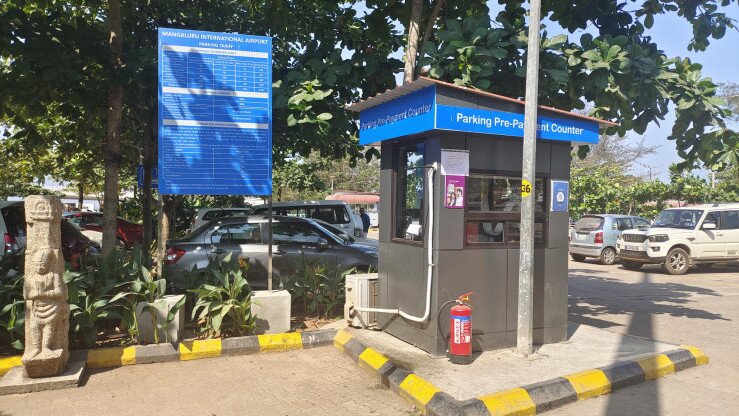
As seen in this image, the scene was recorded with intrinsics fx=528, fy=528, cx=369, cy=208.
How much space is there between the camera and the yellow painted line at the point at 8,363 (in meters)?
5.17

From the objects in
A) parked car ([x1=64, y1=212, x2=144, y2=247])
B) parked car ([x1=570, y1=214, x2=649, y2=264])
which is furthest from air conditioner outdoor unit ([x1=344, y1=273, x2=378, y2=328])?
parked car ([x1=64, y1=212, x2=144, y2=247])

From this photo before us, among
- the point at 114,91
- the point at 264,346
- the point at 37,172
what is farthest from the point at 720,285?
the point at 37,172

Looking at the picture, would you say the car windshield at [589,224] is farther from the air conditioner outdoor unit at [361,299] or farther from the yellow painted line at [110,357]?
the yellow painted line at [110,357]

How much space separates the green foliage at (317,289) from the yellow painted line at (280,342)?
1.26 m

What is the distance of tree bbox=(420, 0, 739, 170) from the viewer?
6434 millimetres

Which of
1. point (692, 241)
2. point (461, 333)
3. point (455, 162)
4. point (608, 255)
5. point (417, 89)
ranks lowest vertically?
point (608, 255)

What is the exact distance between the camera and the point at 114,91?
8234 millimetres

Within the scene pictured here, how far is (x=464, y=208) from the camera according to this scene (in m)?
5.55

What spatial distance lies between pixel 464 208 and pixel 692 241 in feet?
41.0

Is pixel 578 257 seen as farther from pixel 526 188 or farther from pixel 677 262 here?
pixel 526 188

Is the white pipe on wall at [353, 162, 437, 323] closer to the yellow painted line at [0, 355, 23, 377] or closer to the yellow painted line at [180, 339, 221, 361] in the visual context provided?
the yellow painted line at [180, 339, 221, 361]

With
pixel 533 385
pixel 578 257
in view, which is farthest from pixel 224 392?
pixel 578 257

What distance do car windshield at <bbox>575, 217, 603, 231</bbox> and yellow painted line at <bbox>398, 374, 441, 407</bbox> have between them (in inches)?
546

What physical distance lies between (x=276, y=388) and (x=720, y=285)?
12.1 meters
